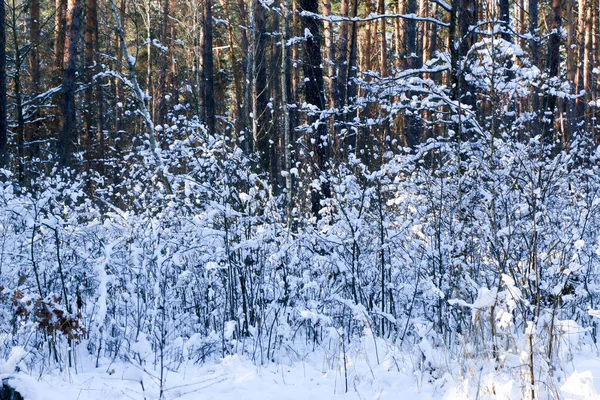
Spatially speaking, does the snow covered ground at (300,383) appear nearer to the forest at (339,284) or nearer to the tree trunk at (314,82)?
the forest at (339,284)

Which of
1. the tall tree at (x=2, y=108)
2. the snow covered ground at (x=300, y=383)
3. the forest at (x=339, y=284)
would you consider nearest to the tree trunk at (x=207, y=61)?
the tall tree at (x=2, y=108)

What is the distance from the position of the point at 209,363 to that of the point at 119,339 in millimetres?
970

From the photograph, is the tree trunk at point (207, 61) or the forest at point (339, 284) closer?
the forest at point (339, 284)

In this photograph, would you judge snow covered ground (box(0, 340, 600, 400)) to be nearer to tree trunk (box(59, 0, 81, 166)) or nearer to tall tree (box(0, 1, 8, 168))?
tall tree (box(0, 1, 8, 168))

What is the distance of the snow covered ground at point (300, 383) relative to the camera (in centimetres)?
298

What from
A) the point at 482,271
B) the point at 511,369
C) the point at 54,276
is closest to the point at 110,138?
the point at 54,276

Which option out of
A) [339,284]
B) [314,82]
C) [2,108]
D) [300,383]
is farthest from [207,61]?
[300,383]

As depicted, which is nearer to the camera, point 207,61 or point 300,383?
point 300,383

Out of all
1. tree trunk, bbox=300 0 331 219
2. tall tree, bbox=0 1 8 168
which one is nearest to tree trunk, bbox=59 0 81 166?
tall tree, bbox=0 1 8 168

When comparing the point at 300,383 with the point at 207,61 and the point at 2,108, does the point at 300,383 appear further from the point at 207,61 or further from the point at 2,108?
the point at 207,61

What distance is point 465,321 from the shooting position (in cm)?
521

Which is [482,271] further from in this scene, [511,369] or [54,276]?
[54,276]

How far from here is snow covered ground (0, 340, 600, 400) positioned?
298 centimetres

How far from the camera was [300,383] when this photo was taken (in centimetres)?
371
